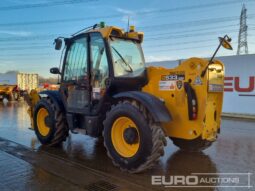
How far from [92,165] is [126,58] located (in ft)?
7.21

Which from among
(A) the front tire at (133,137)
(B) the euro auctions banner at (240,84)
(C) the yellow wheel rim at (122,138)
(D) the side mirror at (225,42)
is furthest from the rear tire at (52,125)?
(B) the euro auctions banner at (240,84)

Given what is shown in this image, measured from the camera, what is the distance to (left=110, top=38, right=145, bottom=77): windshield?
17.9 feet

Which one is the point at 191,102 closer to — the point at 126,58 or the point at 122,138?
the point at 122,138

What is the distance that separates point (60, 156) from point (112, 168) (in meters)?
1.34

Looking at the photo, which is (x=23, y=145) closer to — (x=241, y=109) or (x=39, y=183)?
(x=39, y=183)

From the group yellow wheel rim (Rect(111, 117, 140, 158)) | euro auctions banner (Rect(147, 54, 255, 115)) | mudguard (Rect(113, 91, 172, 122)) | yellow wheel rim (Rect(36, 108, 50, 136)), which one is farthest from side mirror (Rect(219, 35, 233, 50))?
euro auctions banner (Rect(147, 54, 255, 115))

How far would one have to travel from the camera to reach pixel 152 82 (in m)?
5.39

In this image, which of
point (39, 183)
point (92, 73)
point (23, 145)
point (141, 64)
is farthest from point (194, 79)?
point (23, 145)

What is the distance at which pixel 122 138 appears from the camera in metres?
5.03

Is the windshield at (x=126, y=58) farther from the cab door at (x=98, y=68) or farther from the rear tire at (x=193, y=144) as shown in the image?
the rear tire at (x=193, y=144)

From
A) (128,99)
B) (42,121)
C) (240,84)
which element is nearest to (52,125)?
(42,121)

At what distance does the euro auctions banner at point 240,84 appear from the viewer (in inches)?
497

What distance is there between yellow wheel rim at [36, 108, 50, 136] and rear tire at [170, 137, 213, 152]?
3163 mm

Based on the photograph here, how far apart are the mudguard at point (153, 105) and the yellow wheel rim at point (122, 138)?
0.41 meters
